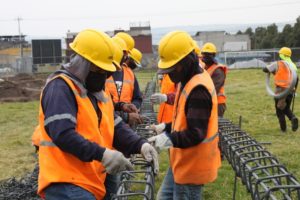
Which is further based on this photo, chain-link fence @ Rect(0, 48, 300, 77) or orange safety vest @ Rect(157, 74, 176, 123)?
chain-link fence @ Rect(0, 48, 300, 77)

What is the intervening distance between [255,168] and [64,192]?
1.66m

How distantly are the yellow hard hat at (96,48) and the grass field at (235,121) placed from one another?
11.8 ft

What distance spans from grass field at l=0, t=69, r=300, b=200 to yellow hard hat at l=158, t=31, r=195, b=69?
3.03 m

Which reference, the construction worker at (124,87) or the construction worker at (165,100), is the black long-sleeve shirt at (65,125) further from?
the construction worker at (165,100)


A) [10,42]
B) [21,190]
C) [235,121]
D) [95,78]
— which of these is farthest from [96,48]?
[10,42]

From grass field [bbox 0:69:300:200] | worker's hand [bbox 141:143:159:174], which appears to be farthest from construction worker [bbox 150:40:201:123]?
worker's hand [bbox 141:143:159:174]

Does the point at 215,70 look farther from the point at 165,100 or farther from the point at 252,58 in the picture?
the point at 252,58

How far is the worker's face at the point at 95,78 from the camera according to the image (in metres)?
3.02

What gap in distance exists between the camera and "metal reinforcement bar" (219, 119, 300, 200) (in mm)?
3484

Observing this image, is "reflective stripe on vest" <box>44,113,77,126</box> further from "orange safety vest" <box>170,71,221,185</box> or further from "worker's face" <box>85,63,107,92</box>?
"orange safety vest" <box>170,71,221,185</box>

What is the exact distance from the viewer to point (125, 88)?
5906 mm

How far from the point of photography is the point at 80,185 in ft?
9.55

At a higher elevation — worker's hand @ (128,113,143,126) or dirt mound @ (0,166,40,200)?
worker's hand @ (128,113,143,126)

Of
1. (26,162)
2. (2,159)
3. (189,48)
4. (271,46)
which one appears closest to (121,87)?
(189,48)
